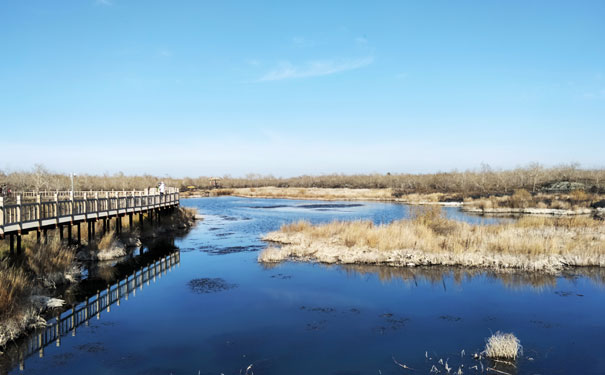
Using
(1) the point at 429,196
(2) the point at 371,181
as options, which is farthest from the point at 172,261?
(2) the point at 371,181

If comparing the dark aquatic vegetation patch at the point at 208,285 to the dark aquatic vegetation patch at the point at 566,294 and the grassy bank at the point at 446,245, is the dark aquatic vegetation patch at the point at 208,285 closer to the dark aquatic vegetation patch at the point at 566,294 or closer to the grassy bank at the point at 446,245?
the grassy bank at the point at 446,245

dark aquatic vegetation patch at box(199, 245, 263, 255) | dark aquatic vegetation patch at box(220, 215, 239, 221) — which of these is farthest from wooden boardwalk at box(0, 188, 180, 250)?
dark aquatic vegetation patch at box(220, 215, 239, 221)

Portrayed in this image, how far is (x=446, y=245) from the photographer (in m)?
22.6

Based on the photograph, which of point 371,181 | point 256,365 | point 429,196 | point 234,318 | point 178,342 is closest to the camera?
point 256,365

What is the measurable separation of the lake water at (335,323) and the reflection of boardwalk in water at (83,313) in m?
0.29

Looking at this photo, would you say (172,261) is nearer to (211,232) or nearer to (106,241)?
(106,241)

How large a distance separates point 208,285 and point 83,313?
191 inches

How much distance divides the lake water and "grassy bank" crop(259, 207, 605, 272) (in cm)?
130

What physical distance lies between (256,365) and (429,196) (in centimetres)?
6443

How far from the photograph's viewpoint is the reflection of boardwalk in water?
1091 centimetres

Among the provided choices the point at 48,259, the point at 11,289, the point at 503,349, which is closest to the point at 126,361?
the point at 11,289

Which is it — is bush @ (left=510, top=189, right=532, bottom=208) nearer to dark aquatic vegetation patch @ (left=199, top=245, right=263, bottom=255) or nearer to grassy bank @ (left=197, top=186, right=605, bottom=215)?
grassy bank @ (left=197, top=186, right=605, bottom=215)

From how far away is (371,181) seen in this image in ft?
411

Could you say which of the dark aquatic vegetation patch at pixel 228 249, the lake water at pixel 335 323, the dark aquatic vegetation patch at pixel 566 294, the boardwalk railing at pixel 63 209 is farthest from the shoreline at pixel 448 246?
the boardwalk railing at pixel 63 209
